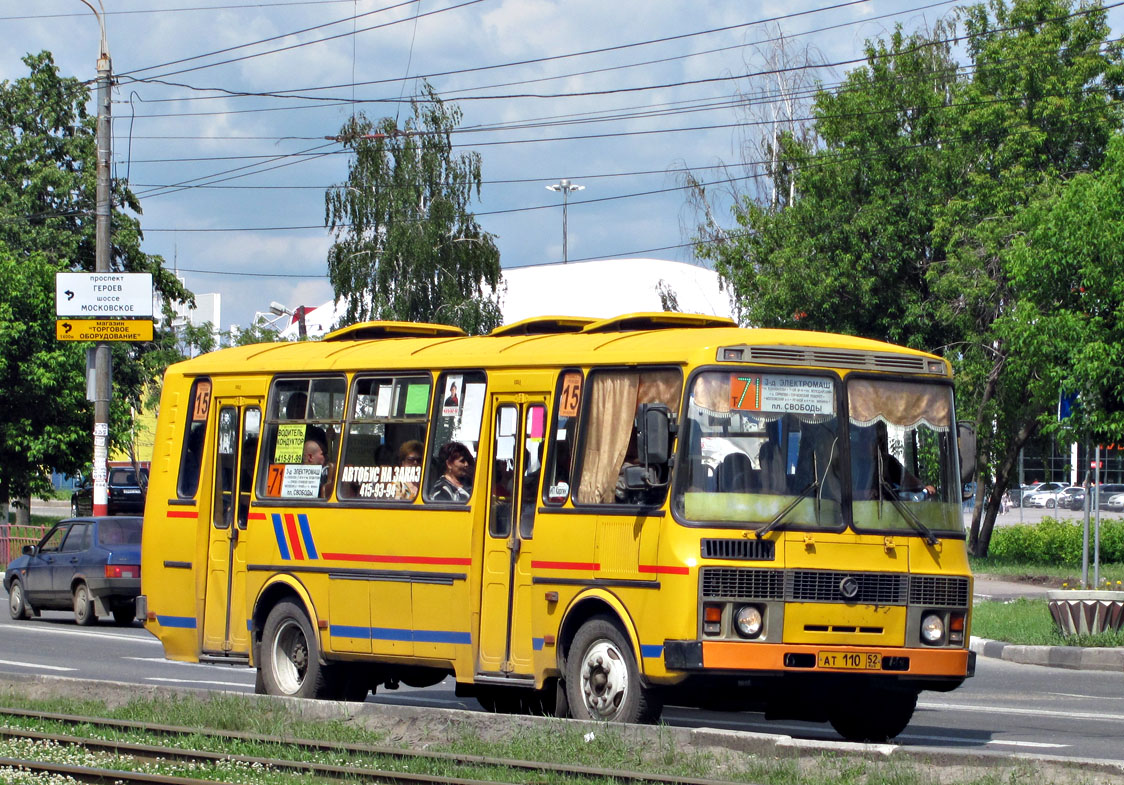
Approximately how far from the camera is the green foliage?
121ft

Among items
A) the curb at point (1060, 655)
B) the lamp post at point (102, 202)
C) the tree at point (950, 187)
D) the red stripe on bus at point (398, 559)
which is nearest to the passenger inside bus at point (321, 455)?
the red stripe on bus at point (398, 559)

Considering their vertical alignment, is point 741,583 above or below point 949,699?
above

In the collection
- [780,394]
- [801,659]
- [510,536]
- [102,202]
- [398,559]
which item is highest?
[102,202]

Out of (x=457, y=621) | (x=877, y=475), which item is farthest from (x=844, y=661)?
(x=457, y=621)

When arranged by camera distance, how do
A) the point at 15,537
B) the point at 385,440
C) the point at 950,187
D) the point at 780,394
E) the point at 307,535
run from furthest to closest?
the point at 15,537 < the point at 950,187 < the point at 307,535 < the point at 385,440 < the point at 780,394

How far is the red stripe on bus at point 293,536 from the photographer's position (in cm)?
1282

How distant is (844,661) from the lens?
984cm

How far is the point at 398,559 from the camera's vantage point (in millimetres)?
11922

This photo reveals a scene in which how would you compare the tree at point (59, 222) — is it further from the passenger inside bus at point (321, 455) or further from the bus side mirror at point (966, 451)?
the bus side mirror at point (966, 451)

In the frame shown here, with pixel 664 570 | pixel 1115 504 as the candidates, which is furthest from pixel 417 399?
pixel 1115 504

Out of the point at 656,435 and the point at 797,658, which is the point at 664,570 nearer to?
the point at 656,435

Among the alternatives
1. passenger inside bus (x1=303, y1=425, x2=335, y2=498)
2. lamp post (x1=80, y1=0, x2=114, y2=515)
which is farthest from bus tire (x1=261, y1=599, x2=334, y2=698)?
lamp post (x1=80, y1=0, x2=114, y2=515)

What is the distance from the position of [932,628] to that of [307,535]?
16.6ft

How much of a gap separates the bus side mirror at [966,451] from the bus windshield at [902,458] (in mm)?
76
